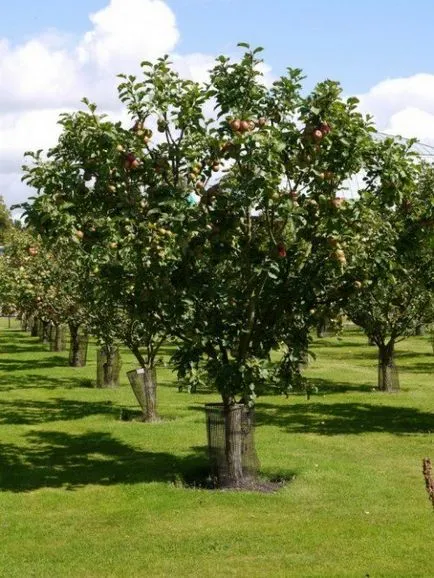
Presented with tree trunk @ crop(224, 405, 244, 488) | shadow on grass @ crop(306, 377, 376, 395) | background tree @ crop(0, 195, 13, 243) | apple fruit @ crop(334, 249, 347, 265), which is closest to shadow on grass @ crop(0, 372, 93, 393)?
shadow on grass @ crop(306, 377, 376, 395)

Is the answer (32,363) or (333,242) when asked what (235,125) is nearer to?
(333,242)

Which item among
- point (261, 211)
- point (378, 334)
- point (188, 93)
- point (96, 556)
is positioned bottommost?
point (96, 556)

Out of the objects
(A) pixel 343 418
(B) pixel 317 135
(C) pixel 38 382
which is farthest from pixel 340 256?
(C) pixel 38 382

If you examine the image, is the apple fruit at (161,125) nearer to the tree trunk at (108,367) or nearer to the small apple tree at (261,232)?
the small apple tree at (261,232)

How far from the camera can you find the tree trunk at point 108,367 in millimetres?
30500

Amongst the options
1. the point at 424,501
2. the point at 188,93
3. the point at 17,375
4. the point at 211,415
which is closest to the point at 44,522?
the point at 211,415

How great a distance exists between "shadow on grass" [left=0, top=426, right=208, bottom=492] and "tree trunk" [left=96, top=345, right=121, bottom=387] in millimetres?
10021

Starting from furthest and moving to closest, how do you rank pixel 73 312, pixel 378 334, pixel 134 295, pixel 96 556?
1. pixel 73 312
2. pixel 378 334
3. pixel 134 295
4. pixel 96 556

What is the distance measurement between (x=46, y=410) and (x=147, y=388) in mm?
5157

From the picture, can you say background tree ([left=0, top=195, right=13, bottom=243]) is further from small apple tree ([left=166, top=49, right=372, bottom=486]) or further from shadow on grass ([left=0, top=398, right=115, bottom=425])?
small apple tree ([left=166, top=49, right=372, bottom=486])

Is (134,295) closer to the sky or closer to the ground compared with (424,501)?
closer to the sky

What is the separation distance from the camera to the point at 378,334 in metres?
29.5

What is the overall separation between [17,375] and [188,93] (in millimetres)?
24655

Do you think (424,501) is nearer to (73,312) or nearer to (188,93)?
(188,93)
